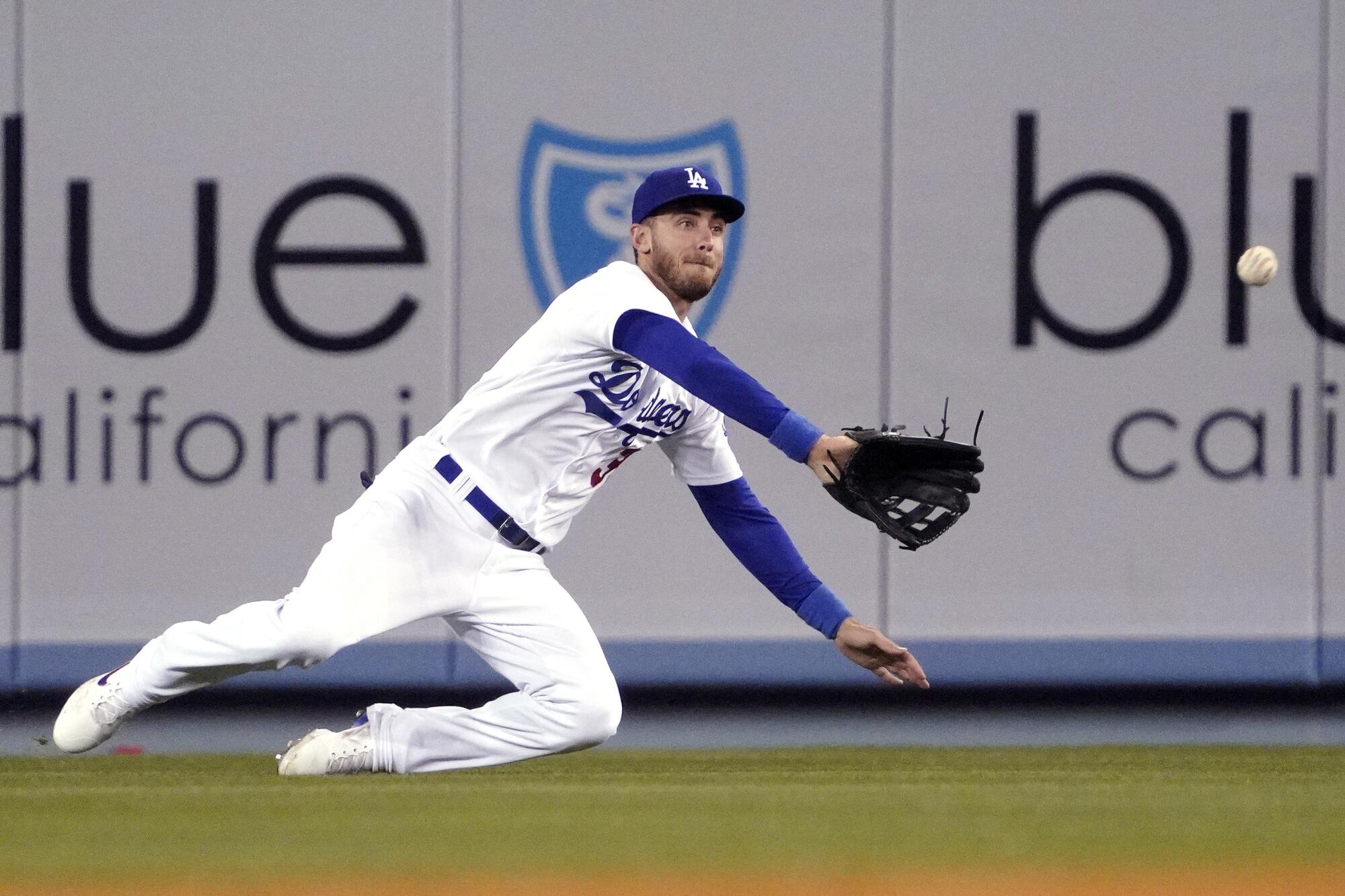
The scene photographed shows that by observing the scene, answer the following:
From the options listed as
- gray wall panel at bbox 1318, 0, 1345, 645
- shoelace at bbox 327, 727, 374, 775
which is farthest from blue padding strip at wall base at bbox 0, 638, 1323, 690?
shoelace at bbox 327, 727, 374, 775

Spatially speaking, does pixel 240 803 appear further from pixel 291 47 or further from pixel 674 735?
pixel 291 47

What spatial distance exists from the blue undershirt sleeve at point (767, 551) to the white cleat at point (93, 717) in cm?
144

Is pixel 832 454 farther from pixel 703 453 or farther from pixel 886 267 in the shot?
pixel 886 267

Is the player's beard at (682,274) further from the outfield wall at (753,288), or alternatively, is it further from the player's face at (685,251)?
the outfield wall at (753,288)

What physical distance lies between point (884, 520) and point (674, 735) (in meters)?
3.48

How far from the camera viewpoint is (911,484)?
10.3 ft

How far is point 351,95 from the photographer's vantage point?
6355mm

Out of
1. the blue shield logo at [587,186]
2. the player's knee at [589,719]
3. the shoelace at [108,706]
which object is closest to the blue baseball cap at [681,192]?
the player's knee at [589,719]

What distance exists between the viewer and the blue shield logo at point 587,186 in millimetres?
6359

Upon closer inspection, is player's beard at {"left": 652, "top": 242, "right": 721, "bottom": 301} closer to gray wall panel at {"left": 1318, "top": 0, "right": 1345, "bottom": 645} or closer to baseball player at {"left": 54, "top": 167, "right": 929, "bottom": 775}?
baseball player at {"left": 54, "top": 167, "right": 929, "bottom": 775}

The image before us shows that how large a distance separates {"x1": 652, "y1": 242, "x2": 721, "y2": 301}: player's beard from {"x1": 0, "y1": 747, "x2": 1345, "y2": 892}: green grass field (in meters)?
1.17

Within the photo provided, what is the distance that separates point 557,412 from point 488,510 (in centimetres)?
27

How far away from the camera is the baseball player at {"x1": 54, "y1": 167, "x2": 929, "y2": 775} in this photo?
3346 millimetres

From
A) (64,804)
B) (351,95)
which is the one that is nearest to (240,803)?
(64,804)
